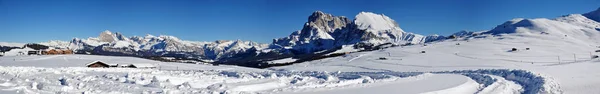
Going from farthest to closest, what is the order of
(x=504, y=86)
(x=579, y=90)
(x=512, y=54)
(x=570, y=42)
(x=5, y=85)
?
(x=570, y=42) → (x=512, y=54) → (x=504, y=86) → (x=579, y=90) → (x=5, y=85)

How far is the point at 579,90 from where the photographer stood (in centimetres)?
2005

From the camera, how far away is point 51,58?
105 metres

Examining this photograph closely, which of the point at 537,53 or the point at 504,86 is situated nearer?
A: the point at 504,86

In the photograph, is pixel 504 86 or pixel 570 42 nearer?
pixel 504 86

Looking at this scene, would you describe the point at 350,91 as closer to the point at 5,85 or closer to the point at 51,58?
the point at 5,85

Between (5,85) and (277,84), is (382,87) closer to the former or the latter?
(277,84)

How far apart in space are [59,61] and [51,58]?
324 inches

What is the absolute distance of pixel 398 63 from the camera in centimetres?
10475

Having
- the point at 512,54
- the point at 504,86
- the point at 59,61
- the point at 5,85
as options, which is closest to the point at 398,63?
the point at 512,54

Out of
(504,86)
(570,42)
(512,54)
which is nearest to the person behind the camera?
(504,86)

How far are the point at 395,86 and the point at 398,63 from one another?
276ft

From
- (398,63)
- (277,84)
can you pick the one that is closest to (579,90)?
(277,84)

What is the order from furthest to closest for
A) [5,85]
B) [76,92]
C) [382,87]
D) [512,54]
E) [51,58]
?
[512,54] < [51,58] < [382,87] < [5,85] < [76,92]

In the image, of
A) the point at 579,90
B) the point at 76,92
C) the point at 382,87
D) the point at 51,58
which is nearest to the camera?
the point at 76,92
